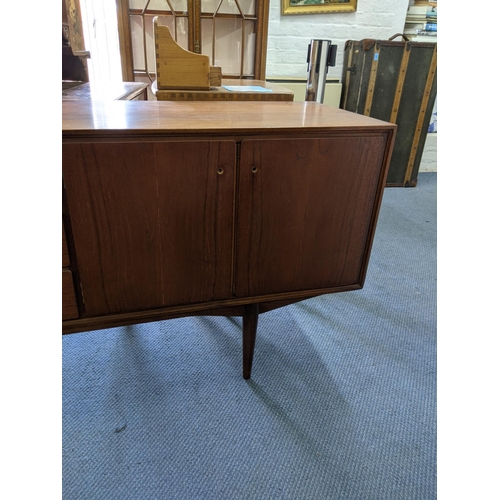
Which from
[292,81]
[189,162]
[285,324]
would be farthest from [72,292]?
[292,81]

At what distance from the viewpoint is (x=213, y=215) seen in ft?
2.89

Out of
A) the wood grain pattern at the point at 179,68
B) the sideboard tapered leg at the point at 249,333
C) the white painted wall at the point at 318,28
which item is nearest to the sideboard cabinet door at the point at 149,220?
the sideboard tapered leg at the point at 249,333

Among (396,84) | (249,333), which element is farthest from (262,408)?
(396,84)

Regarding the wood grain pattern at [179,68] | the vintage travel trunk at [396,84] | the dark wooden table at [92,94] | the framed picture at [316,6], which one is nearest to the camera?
the dark wooden table at [92,94]

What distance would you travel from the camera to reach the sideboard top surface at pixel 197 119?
759mm

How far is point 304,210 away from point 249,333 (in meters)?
0.47

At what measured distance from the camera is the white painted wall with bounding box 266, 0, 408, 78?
268 centimetres

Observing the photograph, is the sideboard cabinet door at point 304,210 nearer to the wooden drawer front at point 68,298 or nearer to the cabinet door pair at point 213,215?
the cabinet door pair at point 213,215

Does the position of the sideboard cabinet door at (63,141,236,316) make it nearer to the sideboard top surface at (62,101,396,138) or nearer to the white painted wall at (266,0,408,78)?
the sideboard top surface at (62,101,396,138)

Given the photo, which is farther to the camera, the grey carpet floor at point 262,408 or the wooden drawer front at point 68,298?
the grey carpet floor at point 262,408

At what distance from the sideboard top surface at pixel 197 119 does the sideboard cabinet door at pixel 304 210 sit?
3 centimetres

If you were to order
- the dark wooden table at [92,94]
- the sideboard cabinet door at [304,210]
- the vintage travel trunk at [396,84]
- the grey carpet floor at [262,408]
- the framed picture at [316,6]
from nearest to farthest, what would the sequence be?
the sideboard cabinet door at [304,210] < the grey carpet floor at [262,408] < the dark wooden table at [92,94] < the framed picture at [316,6] < the vintage travel trunk at [396,84]

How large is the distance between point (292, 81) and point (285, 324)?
2.00 m

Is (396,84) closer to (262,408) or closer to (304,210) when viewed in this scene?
(304,210)
